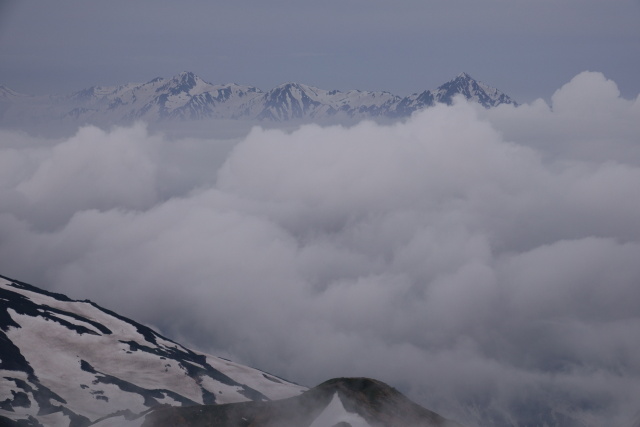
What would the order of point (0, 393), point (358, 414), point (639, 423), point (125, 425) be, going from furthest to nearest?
1. point (0, 393)
2. point (639, 423)
3. point (125, 425)
4. point (358, 414)

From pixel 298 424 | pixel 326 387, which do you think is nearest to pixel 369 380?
pixel 326 387

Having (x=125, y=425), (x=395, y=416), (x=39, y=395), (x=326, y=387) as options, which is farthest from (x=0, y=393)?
(x=395, y=416)

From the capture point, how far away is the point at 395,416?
400 ft

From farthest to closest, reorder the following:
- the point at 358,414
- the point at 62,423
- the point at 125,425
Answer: the point at 62,423 → the point at 125,425 → the point at 358,414

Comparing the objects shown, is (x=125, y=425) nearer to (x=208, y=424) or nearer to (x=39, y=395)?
(x=208, y=424)

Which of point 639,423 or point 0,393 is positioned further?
point 0,393

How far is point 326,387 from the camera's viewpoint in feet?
419

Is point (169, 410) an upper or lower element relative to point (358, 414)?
lower

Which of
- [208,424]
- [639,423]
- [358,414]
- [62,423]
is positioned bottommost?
[62,423]

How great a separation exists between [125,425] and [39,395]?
87.3 meters

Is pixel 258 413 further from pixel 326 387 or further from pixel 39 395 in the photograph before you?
pixel 39 395

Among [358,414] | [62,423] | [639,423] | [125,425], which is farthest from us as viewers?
[62,423]

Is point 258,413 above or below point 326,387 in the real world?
below

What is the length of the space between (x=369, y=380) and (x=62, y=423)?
94.2 meters
